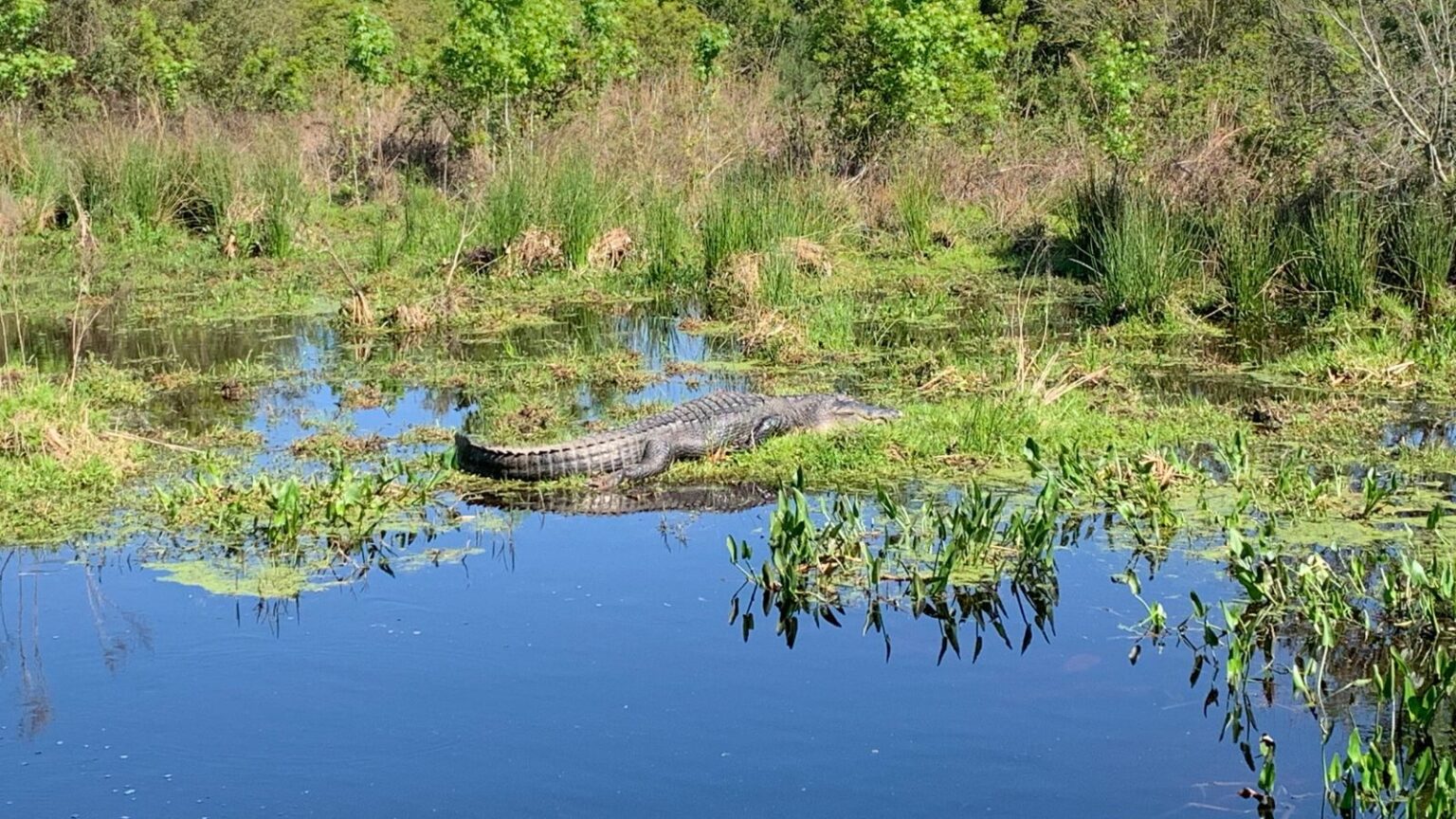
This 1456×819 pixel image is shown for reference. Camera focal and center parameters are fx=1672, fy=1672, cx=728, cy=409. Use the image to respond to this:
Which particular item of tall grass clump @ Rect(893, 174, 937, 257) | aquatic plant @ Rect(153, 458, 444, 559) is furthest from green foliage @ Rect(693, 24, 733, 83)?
aquatic plant @ Rect(153, 458, 444, 559)

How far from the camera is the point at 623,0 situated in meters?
24.9

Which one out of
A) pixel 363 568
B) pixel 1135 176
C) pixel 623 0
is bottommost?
pixel 363 568

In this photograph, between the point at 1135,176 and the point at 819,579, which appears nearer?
the point at 819,579

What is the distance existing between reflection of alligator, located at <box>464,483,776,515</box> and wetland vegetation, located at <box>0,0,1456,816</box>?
0.03m

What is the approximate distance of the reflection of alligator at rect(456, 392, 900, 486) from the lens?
7312mm

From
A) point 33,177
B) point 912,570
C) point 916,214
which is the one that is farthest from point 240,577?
point 33,177

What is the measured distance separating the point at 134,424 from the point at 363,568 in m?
2.84

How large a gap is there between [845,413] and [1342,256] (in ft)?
15.2

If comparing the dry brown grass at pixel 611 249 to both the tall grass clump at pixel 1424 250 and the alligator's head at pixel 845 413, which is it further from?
the tall grass clump at pixel 1424 250

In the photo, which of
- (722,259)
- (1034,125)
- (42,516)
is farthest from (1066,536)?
(1034,125)

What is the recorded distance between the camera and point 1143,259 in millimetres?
10992

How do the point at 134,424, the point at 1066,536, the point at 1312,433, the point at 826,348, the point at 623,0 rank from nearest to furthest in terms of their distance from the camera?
the point at 1066,536, the point at 1312,433, the point at 134,424, the point at 826,348, the point at 623,0

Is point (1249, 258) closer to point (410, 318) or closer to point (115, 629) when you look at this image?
point (410, 318)

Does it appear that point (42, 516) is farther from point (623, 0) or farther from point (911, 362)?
point (623, 0)
